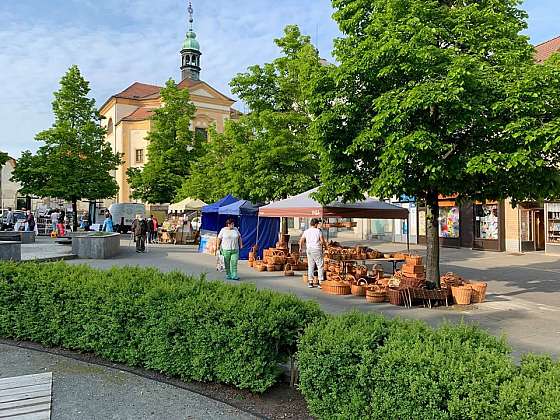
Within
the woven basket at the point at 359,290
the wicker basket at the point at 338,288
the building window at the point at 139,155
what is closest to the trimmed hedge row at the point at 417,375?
the woven basket at the point at 359,290

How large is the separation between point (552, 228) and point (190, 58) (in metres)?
55.3

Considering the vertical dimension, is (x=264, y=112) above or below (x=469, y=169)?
above

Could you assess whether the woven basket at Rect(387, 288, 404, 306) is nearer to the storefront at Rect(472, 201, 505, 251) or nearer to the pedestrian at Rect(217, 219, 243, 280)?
the pedestrian at Rect(217, 219, 243, 280)

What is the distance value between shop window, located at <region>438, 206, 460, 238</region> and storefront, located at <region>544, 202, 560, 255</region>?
4.65 metres

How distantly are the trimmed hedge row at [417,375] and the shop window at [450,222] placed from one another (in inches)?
951

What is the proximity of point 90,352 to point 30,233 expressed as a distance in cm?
2278

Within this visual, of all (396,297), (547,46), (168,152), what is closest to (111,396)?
(396,297)

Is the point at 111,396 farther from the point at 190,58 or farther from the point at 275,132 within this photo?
the point at 190,58

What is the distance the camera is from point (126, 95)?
63844mm

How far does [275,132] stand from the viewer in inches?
744

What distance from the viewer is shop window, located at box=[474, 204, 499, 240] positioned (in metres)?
25.0

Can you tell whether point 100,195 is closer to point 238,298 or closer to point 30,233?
point 30,233

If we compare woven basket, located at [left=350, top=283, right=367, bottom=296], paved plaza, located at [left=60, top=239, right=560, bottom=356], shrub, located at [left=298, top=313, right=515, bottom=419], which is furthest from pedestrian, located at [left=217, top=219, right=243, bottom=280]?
shrub, located at [left=298, top=313, right=515, bottom=419]

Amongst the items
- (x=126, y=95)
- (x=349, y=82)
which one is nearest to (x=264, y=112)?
(x=349, y=82)
